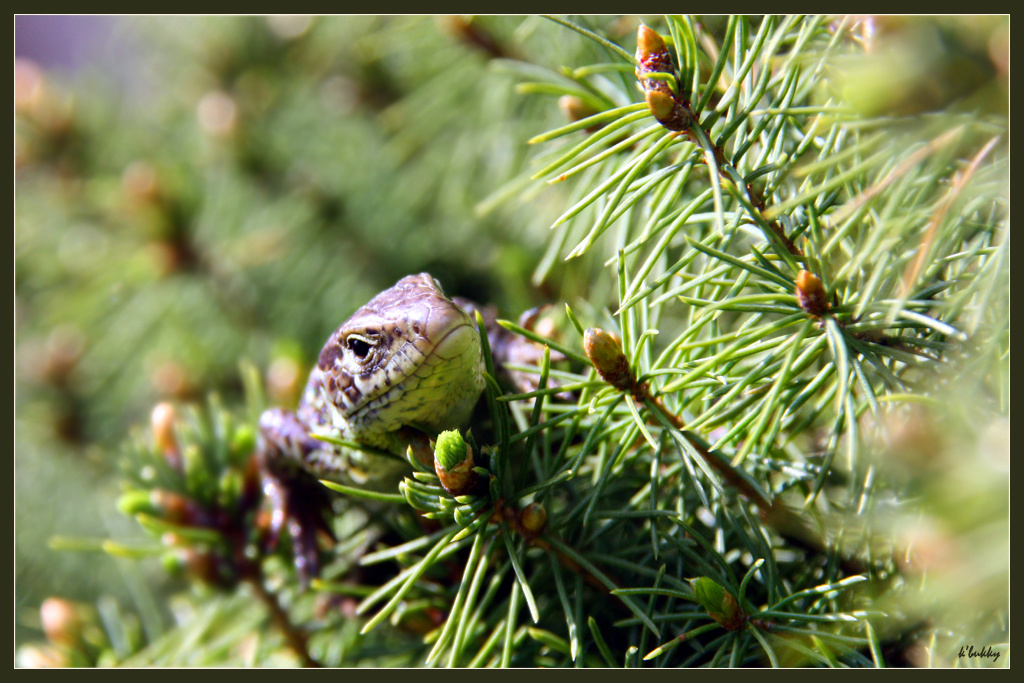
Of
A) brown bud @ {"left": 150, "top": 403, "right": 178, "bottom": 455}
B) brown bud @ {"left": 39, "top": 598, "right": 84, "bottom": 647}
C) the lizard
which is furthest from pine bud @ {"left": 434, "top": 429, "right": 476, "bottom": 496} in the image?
brown bud @ {"left": 39, "top": 598, "right": 84, "bottom": 647}

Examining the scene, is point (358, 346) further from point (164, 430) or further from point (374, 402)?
point (164, 430)

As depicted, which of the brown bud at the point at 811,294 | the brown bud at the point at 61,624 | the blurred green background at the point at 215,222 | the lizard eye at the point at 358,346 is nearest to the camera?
the brown bud at the point at 811,294

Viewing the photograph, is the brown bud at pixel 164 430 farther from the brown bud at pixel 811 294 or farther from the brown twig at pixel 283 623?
the brown bud at pixel 811 294

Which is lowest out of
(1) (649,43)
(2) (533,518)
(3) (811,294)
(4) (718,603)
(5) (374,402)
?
(4) (718,603)

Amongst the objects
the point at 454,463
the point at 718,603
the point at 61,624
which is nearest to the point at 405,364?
the point at 454,463

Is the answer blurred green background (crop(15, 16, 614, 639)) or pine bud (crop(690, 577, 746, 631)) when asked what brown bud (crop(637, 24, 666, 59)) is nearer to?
pine bud (crop(690, 577, 746, 631))

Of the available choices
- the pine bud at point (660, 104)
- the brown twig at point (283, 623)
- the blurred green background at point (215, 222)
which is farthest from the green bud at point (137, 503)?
the pine bud at point (660, 104)

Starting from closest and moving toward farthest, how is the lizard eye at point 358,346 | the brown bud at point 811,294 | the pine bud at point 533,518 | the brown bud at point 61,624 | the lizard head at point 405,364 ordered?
1. the brown bud at point 811,294
2. the pine bud at point 533,518
3. the lizard head at point 405,364
4. the lizard eye at point 358,346
5. the brown bud at point 61,624
